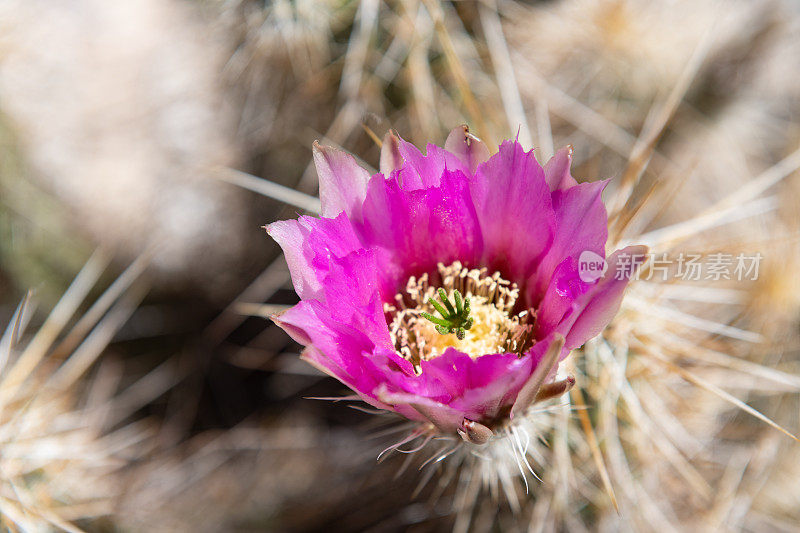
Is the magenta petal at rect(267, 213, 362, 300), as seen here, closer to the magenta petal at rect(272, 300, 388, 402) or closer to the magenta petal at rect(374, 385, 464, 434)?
the magenta petal at rect(272, 300, 388, 402)

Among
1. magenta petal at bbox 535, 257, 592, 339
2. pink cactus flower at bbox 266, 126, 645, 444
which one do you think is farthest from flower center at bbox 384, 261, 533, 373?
magenta petal at bbox 535, 257, 592, 339

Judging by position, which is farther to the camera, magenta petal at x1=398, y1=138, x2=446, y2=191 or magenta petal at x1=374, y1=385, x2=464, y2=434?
magenta petal at x1=398, y1=138, x2=446, y2=191

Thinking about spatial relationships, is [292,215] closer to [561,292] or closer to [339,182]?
[339,182]

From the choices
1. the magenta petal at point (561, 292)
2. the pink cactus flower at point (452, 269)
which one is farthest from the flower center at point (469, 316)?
the magenta petal at point (561, 292)

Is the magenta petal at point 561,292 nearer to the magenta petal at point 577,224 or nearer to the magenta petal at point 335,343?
the magenta petal at point 577,224

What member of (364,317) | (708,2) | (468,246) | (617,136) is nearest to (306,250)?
(364,317)

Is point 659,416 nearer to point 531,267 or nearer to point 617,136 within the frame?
point 531,267
